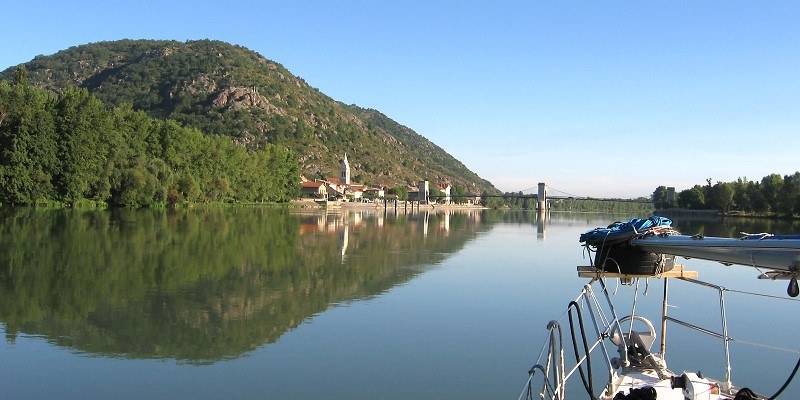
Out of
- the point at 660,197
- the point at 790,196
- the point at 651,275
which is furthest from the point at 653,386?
the point at 660,197

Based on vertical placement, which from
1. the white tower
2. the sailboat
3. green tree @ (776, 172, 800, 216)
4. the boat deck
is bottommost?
the boat deck

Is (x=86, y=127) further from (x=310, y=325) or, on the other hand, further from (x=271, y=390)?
(x=271, y=390)

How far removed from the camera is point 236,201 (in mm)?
97625

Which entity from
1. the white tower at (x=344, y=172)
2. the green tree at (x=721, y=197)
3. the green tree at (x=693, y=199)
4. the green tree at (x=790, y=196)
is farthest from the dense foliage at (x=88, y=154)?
the green tree at (x=693, y=199)

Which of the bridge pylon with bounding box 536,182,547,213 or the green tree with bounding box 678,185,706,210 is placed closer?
the green tree with bounding box 678,185,706,210

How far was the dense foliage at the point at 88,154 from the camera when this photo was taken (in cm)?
5966

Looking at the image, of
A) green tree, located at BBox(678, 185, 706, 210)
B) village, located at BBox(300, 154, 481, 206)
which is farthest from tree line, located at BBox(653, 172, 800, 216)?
village, located at BBox(300, 154, 481, 206)

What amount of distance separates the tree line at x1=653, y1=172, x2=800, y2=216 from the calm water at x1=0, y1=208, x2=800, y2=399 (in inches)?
3267

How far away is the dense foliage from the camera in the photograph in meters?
59.7

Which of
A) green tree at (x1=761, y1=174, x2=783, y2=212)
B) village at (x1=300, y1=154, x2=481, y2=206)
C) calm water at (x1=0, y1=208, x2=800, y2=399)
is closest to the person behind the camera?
calm water at (x1=0, y1=208, x2=800, y2=399)

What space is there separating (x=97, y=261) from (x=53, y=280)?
4672 mm

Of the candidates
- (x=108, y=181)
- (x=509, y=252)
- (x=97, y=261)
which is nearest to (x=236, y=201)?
(x=108, y=181)

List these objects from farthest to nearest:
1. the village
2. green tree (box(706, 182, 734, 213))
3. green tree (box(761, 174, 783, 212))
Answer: the village → green tree (box(706, 182, 734, 213)) → green tree (box(761, 174, 783, 212))

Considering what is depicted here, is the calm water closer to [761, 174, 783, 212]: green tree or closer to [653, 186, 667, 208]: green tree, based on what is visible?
[761, 174, 783, 212]: green tree
